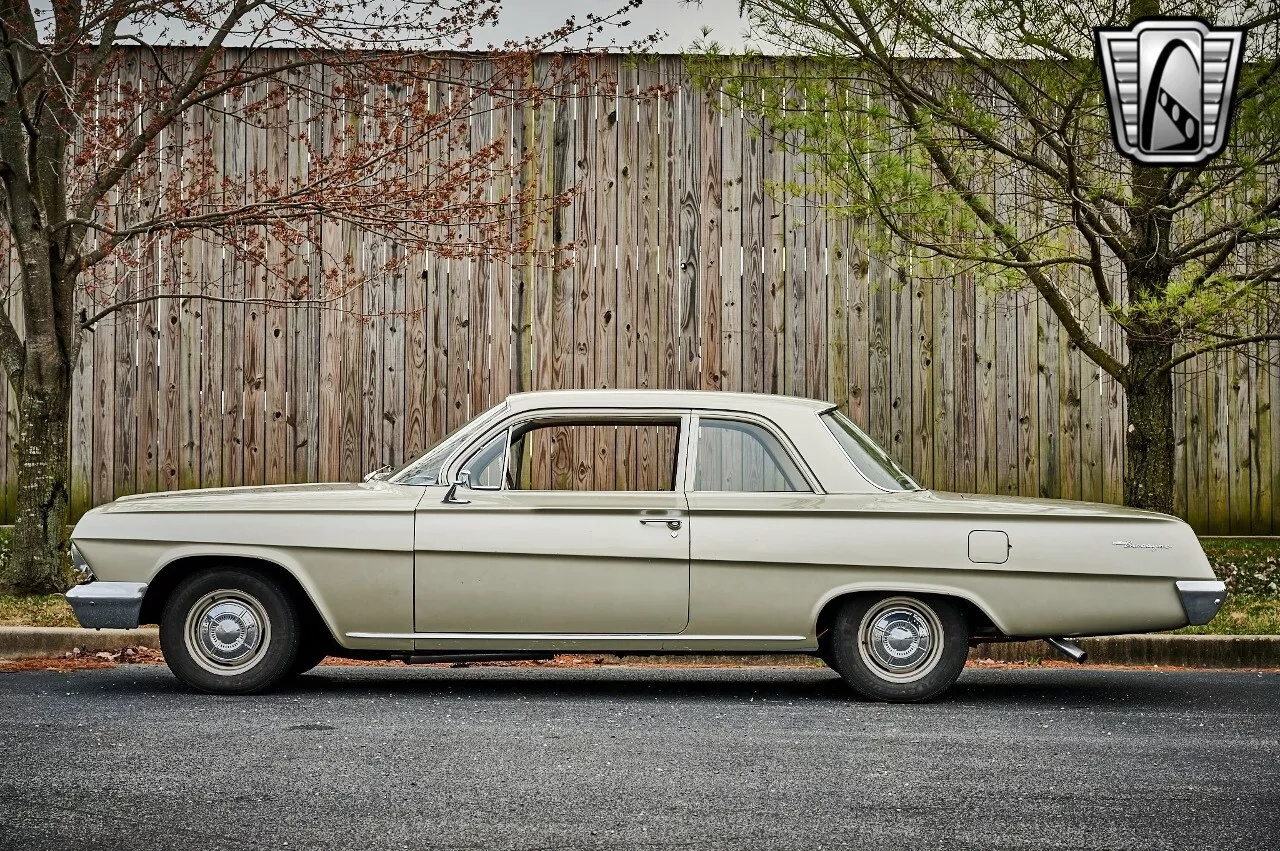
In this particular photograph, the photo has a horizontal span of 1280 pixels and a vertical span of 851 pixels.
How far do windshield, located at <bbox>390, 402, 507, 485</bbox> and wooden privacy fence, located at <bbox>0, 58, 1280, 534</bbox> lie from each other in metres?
4.18

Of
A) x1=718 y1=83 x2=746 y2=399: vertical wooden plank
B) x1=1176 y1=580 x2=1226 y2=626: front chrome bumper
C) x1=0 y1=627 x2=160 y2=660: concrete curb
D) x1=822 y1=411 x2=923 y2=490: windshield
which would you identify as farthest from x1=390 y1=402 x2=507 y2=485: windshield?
x1=718 y1=83 x2=746 y2=399: vertical wooden plank

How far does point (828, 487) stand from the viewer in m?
6.90

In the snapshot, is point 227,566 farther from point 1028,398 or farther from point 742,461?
point 1028,398

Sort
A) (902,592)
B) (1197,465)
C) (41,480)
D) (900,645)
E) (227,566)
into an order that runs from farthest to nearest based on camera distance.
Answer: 1. (1197,465)
2. (41,480)
3. (227,566)
4. (900,645)
5. (902,592)

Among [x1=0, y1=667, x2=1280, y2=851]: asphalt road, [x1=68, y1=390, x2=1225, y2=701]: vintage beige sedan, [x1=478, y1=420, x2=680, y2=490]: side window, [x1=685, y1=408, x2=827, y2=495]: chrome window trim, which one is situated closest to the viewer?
[x1=0, y1=667, x2=1280, y2=851]: asphalt road

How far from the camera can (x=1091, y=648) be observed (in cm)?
839

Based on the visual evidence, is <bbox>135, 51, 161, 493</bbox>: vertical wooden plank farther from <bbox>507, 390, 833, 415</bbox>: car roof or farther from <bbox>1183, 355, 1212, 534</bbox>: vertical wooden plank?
<bbox>1183, 355, 1212, 534</bbox>: vertical wooden plank

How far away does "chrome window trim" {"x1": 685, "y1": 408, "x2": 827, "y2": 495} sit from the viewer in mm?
6914

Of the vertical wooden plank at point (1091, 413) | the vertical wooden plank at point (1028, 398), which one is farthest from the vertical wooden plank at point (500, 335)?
the vertical wooden plank at point (1091, 413)

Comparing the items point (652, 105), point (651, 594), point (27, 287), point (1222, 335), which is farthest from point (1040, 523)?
point (27, 287)

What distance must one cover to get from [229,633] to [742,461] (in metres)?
2.60

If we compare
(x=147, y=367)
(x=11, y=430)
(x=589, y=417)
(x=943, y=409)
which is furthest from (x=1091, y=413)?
(x=11, y=430)

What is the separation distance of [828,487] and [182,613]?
3156mm

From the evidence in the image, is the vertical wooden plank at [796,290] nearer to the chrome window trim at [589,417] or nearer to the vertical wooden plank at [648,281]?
the vertical wooden plank at [648,281]
